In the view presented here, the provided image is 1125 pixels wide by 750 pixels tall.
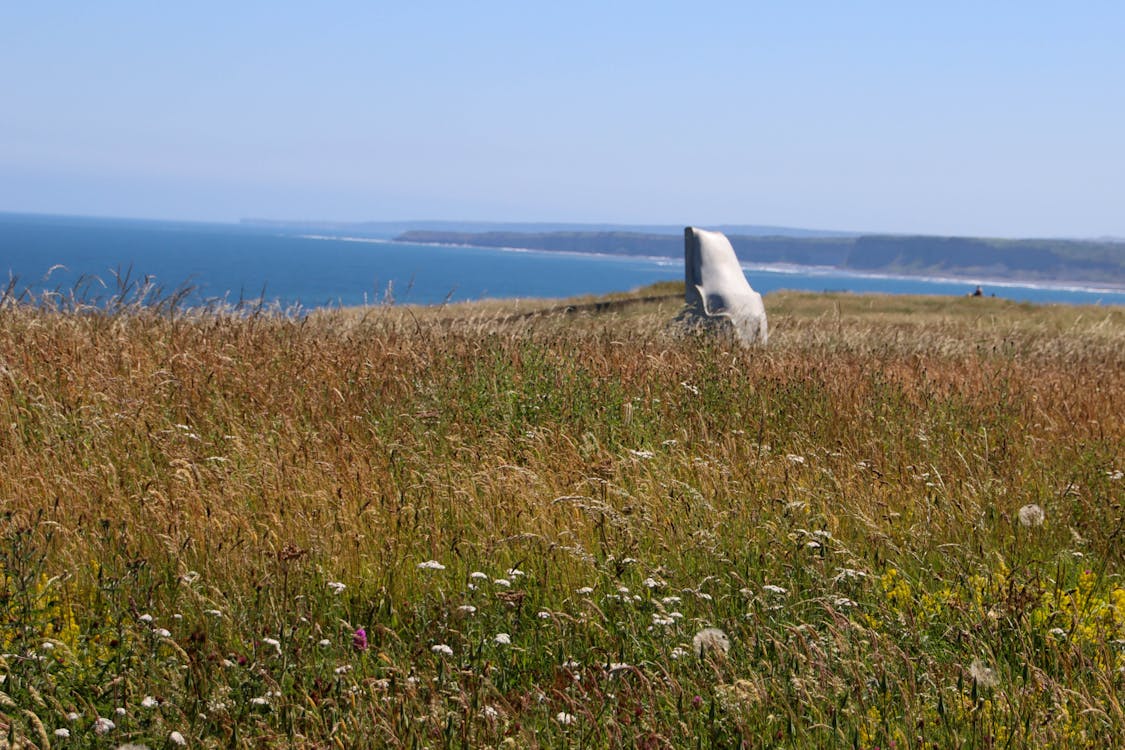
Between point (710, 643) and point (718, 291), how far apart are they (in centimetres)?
1230

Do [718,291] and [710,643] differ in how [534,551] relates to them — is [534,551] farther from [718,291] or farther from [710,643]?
[718,291]

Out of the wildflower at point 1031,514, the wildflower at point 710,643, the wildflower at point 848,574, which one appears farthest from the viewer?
the wildflower at point 1031,514

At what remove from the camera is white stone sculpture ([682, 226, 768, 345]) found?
1461 cm

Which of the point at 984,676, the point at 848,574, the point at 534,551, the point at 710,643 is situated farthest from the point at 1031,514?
the point at 534,551

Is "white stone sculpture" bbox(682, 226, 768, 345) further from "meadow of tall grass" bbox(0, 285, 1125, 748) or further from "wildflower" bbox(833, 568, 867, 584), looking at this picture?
"wildflower" bbox(833, 568, 867, 584)

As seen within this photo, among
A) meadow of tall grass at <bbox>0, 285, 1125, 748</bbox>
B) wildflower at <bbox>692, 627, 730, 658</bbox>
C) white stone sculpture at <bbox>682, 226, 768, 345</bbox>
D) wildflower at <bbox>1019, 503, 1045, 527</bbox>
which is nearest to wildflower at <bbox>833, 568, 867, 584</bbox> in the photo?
meadow of tall grass at <bbox>0, 285, 1125, 748</bbox>

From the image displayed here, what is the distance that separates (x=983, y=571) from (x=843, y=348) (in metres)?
8.62

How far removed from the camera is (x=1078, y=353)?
45.5 feet

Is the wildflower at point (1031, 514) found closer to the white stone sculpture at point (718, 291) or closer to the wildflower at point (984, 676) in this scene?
the wildflower at point (984, 676)

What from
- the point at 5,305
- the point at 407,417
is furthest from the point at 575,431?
the point at 5,305

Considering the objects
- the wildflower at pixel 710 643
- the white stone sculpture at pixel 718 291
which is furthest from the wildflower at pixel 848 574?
the white stone sculpture at pixel 718 291

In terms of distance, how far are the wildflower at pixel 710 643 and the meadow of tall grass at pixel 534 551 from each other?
2cm

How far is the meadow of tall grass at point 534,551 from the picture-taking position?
285 cm

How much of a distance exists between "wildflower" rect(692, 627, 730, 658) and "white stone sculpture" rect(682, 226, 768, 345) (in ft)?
36.2
